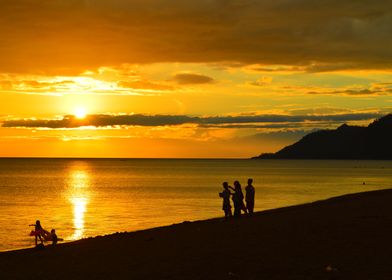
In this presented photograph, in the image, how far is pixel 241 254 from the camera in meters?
18.5

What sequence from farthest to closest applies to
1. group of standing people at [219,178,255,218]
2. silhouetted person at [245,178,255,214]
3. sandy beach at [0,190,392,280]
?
1. silhouetted person at [245,178,255,214]
2. group of standing people at [219,178,255,218]
3. sandy beach at [0,190,392,280]

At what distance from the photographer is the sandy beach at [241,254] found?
16.0 metres

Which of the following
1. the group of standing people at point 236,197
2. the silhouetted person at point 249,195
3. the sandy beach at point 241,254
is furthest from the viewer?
the silhouetted person at point 249,195

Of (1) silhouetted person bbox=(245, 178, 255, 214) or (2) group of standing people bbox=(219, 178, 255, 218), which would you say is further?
(1) silhouetted person bbox=(245, 178, 255, 214)

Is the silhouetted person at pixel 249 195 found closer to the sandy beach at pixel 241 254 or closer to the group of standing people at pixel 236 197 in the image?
the group of standing people at pixel 236 197

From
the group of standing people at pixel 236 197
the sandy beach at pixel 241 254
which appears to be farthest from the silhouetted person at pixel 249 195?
the sandy beach at pixel 241 254

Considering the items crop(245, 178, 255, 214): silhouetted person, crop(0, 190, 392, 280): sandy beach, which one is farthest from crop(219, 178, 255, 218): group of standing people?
crop(0, 190, 392, 280): sandy beach

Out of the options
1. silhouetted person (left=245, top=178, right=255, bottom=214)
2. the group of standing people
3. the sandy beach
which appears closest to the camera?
the sandy beach

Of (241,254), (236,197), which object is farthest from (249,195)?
(241,254)

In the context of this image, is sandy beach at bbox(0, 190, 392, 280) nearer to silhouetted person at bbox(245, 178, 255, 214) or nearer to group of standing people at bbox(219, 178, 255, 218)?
group of standing people at bbox(219, 178, 255, 218)

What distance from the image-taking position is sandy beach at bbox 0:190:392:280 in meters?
16.0

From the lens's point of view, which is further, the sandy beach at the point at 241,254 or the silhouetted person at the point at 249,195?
the silhouetted person at the point at 249,195

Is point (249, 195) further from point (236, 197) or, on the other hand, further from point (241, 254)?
point (241, 254)

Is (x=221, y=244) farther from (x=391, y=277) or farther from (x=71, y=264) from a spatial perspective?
(x=391, y=277)
